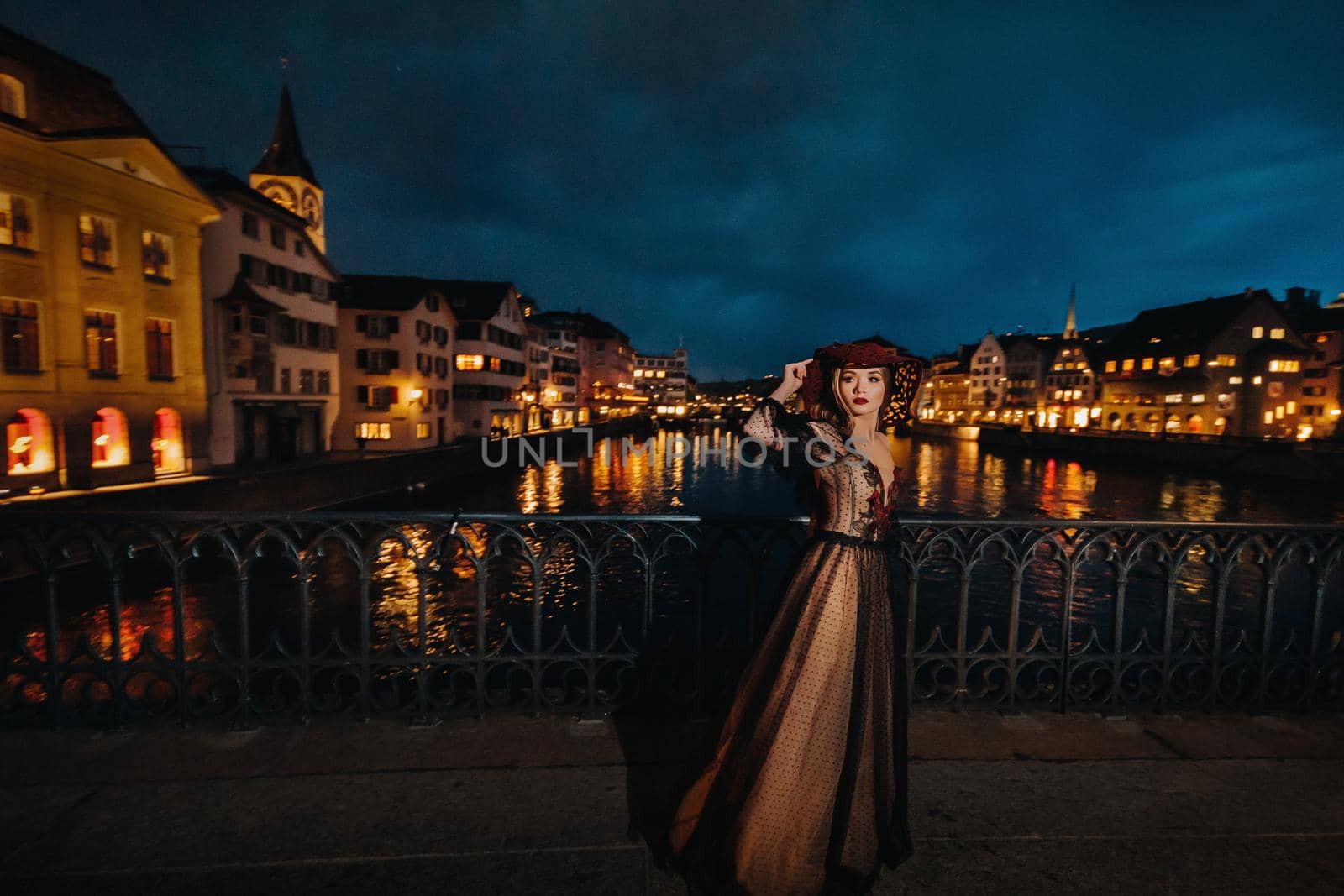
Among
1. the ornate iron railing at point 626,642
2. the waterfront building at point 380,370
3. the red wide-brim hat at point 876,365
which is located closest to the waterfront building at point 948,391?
the waterfront building at point 380,370

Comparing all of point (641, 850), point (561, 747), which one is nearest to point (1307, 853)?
point (641, 850)

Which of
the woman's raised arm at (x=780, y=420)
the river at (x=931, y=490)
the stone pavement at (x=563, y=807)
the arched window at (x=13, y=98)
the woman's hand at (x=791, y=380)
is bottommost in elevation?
the river at (x=931, y=490)

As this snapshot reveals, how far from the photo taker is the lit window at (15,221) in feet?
60.2

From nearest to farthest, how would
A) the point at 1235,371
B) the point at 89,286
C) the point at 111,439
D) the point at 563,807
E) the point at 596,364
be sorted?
the point at 563,807
the point at 89,286
the point at 111,439
the point at 1235,371
the point at 596,364

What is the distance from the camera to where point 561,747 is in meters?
3.86

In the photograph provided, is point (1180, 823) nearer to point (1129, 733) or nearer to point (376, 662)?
point (1129, 733)

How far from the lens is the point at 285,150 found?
177 ft

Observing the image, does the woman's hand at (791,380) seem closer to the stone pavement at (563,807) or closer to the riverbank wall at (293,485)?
the stone pavement at (563,807)

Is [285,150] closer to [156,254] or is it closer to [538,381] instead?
[538,381]

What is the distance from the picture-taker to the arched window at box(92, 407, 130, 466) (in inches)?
854

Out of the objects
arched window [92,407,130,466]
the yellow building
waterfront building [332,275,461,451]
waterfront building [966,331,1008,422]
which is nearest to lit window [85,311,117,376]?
the yellow building

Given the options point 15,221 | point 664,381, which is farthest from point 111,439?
point 664,381

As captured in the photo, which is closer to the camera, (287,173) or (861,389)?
(861,389)

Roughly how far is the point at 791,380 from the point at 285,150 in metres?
65.5
